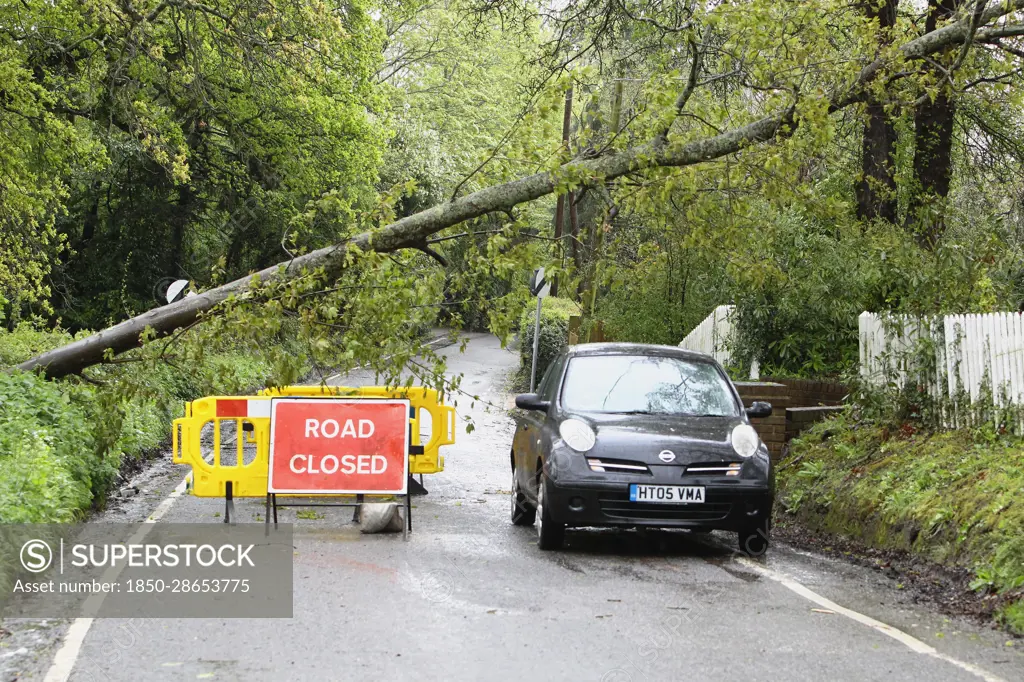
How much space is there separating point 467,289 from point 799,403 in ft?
17.7

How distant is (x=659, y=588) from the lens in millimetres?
8320

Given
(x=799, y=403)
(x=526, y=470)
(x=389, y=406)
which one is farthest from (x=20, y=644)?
(x=799, y=403)

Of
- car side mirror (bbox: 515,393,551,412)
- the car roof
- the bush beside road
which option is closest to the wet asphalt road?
the bush beside road

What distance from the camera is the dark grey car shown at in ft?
31.6

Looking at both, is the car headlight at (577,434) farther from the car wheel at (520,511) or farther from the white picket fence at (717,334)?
the white picket fence at (717,334)

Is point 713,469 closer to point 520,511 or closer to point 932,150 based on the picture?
point 520,511

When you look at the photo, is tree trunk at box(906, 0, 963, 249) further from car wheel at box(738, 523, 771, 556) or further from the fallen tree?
car wheel at box(738, 523, 771, 556)

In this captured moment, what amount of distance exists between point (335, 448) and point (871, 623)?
5.02 metres

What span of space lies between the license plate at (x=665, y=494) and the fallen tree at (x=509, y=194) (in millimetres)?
3665

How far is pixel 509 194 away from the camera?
41.3 ft

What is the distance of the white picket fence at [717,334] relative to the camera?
63.5ft

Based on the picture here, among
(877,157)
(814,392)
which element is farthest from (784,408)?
(877,157)

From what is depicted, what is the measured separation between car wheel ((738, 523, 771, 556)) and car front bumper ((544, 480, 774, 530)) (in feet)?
0.73

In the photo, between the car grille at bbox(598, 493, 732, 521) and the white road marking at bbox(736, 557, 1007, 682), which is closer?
the white road marking at bbox(736, 557, 1007, 682)
